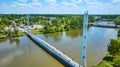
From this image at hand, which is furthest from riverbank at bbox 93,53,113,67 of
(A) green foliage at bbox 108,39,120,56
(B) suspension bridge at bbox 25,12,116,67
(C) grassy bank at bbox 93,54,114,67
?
(B) suspension bridge at bbox 25,12,116,67

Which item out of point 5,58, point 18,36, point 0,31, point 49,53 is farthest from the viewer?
point 0,31

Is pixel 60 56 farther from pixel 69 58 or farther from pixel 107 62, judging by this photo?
pixel 107 62

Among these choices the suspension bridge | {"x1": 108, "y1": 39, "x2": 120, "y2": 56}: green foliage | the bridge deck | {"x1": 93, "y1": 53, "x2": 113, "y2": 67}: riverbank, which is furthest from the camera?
{"x1": 108, "y1": 39, "x2": 120, "y2": 56}: green foliage

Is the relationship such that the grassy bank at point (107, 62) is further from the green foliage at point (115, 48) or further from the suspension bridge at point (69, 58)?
the suspension bridge at point (69, 58)

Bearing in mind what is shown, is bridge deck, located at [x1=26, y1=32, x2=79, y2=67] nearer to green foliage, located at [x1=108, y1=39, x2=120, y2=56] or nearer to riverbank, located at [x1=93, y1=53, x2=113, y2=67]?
riverbank, located at [x1=93, y1=53, x2=113, y2=67]

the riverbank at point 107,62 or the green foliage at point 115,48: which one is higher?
the green foliage at point 115,48

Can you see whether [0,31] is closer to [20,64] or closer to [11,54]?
[11,54]

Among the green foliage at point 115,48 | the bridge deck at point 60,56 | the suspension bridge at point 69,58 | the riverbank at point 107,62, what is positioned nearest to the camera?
the suspension bridge at point 69,58

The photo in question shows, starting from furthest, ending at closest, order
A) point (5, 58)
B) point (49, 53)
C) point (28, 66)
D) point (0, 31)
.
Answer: point (0, 31) → point (49, 53) → point (5, 58) → point (28, 66)

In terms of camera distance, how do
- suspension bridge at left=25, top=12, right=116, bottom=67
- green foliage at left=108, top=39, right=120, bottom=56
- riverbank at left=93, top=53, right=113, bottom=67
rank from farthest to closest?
green foliage at left=108, top=39, right=120, bottom=56 → riverbank at left=93, top=53, right=113, bottom=67 → suspension bridge at left=25, top=12, right=116, bottom=67

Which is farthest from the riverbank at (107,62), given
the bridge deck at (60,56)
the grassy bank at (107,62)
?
the bridge deck at (60,56)

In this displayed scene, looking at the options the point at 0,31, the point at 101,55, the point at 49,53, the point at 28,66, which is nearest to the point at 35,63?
the point at 28,66
